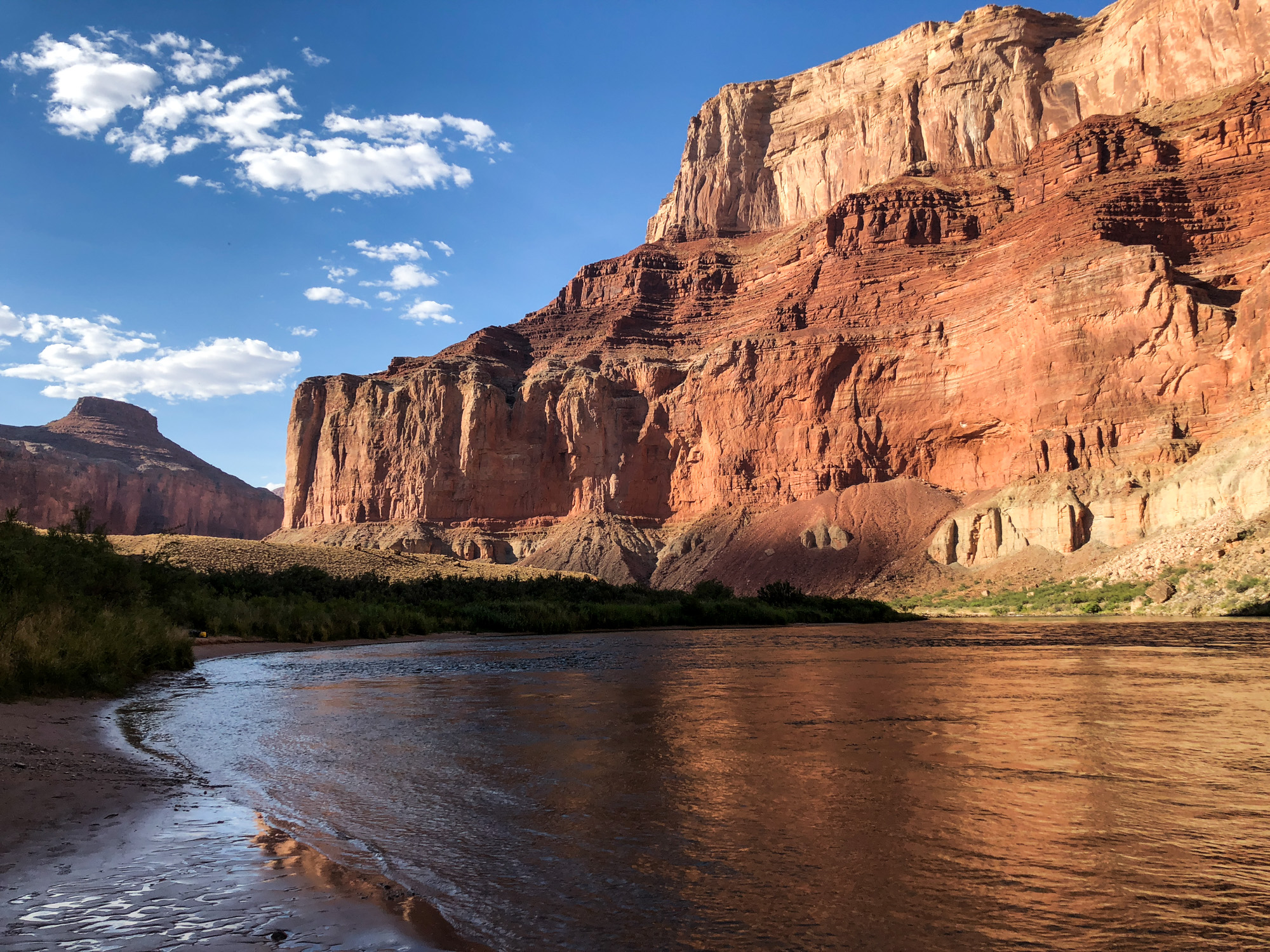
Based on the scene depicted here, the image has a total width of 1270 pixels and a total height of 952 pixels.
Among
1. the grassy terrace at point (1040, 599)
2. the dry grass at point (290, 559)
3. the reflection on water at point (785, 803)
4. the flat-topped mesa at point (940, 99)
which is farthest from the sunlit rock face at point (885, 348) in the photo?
the reflection on water at point (785, 803)

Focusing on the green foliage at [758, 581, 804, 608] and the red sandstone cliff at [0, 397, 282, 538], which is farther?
the red sandstone cliff at [0, 397, 282, 538]

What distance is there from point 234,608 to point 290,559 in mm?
17452

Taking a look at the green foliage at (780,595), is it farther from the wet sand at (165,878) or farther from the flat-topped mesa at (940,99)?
the flat-topped mesa at (940,99)

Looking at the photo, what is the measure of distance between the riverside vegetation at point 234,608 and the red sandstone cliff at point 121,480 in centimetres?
7686

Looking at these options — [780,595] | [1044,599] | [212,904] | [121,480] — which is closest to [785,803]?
[212,904]

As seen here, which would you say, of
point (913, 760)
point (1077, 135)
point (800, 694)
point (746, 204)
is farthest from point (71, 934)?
point (746, 204)

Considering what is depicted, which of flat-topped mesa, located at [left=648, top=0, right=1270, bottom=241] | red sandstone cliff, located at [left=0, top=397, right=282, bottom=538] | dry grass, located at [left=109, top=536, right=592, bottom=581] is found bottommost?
dry grass, located at [left=109, top=536, right=592, bottom=581]

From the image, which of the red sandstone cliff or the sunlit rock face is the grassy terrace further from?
the red sandstone cliff

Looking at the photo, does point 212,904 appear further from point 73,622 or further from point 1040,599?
point 1040,599

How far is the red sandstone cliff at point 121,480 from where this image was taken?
111000 millimetres

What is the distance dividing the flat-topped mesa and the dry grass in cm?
6728

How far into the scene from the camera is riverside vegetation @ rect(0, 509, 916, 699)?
11180 millimetres

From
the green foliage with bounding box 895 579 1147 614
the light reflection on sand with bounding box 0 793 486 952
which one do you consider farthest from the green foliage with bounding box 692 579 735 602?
the light reflection on sand with bounding box 0 793 486 952

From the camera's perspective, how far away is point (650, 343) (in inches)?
3713
